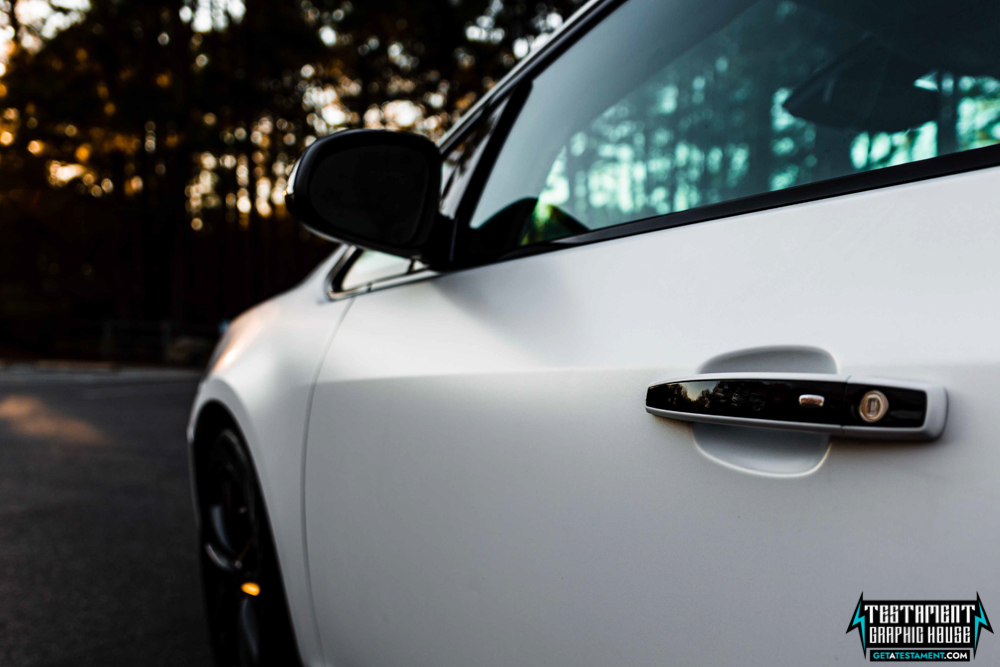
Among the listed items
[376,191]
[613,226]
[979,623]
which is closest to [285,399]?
[376,191]

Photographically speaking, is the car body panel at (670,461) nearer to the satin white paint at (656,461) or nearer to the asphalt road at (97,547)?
the satin white paint at (656,461)

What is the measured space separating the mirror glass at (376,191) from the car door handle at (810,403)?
76 cm

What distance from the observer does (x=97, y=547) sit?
12.5 ft

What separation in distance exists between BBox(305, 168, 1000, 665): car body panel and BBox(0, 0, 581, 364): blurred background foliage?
51.4 ft

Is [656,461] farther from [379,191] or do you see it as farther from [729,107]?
[379,191]

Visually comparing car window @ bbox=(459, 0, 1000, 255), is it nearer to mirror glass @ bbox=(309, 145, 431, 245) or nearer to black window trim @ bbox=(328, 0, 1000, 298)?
black window trim @ bbox=(328, 0, 1000, 298)

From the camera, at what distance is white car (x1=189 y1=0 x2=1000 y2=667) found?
29.2 inches

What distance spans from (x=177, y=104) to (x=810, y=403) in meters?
23.0

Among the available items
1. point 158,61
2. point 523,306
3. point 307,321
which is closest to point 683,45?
point 523,306

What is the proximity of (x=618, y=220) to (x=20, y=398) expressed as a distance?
11.6 metres

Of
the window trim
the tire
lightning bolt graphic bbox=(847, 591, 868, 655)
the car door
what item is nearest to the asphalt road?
the tire

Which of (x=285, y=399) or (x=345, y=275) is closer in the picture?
(x=285, y=399)

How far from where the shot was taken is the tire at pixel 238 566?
196 centimetres

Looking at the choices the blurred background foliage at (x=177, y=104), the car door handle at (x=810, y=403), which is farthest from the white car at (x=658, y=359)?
the blurred background foliage at (x=177, y=104)
